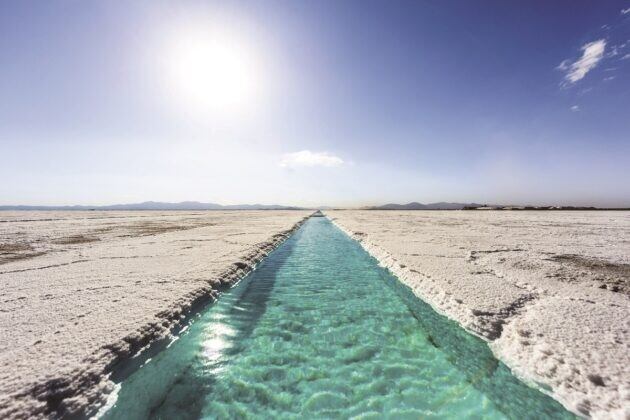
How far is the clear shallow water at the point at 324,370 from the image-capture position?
4.57 meters

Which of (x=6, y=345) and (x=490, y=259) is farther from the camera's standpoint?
(x=490, y=259)

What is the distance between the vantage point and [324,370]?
18.4 feet

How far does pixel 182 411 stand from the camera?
4523mm

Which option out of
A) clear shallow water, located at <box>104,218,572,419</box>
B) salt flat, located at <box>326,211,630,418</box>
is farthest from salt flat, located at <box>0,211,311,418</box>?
salt flat, located at <box>326,211,630,418</box>

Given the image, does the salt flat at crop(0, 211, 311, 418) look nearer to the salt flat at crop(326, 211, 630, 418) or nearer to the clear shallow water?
the clear shallow water

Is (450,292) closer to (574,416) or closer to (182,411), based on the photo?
(574,416)

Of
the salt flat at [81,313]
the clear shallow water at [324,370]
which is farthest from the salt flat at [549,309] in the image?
the salt flat at [81,313]

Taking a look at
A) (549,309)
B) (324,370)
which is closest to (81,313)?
(324,370)

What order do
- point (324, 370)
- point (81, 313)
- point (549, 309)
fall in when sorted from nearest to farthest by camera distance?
point (324, 370) < point (81, 313) < point (549, 309)

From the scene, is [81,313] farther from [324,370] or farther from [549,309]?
[549,309]

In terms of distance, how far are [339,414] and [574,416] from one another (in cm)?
351

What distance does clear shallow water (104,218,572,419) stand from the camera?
457 centimetres

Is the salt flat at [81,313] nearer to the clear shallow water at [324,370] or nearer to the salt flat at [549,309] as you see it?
the clear shallow water at [324,370]

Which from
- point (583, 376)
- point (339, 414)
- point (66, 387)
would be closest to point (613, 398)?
point (583, 376)
